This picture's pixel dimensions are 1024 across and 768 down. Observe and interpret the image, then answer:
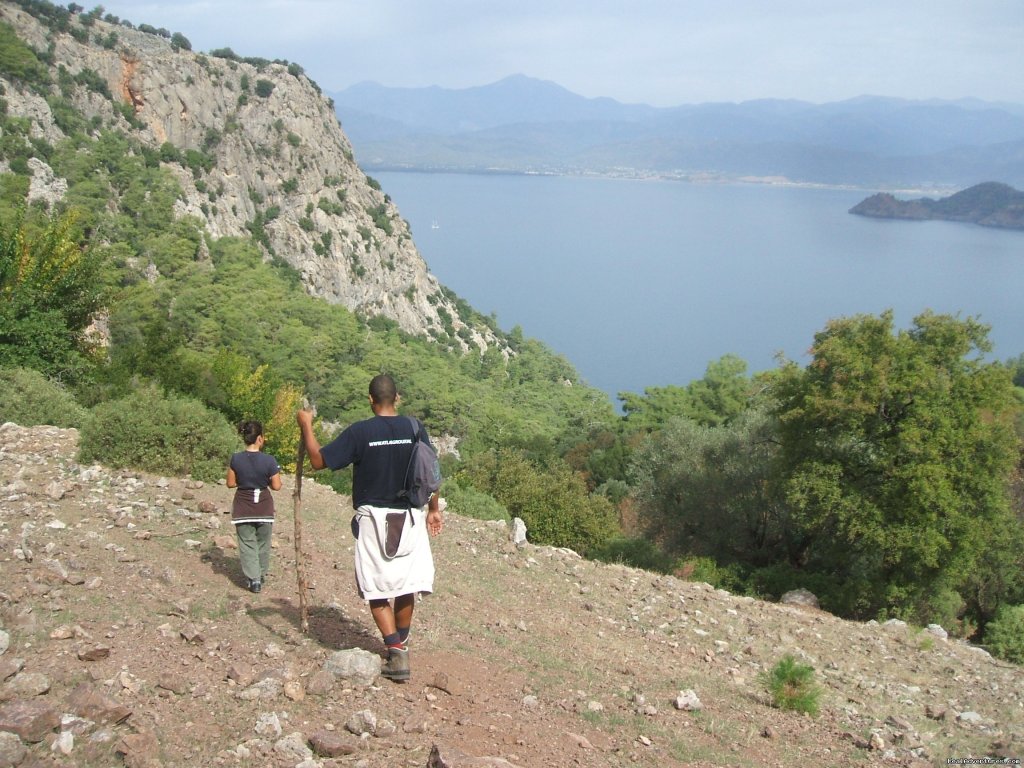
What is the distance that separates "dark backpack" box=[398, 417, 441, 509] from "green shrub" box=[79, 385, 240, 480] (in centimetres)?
508

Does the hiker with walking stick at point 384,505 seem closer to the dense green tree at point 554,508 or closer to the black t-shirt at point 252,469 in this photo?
the black t-shirt at point 252,469

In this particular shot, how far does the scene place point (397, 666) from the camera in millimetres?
4609

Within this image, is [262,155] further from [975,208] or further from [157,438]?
[975,208]

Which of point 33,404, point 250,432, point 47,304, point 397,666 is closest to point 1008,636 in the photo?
point 397,666

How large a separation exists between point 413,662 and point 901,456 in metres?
9.86

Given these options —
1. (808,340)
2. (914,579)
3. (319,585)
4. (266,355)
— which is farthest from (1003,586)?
(808,340)

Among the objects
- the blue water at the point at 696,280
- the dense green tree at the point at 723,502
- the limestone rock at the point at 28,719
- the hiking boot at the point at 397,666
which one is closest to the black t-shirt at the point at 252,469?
the hiking boot at the point at 397,666

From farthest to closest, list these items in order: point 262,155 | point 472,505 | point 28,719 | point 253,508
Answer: point 262,155 < point 472,505 < point 253,508 < point 28,719

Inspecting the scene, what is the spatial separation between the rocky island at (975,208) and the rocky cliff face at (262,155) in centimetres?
14746

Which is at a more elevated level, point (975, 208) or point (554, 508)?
point (975, 208)

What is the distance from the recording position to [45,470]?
8109 millimetres

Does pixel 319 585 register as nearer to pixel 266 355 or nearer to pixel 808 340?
pixel 266 355

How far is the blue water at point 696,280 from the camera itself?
288 feet

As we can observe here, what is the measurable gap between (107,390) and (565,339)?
81.7 meters
